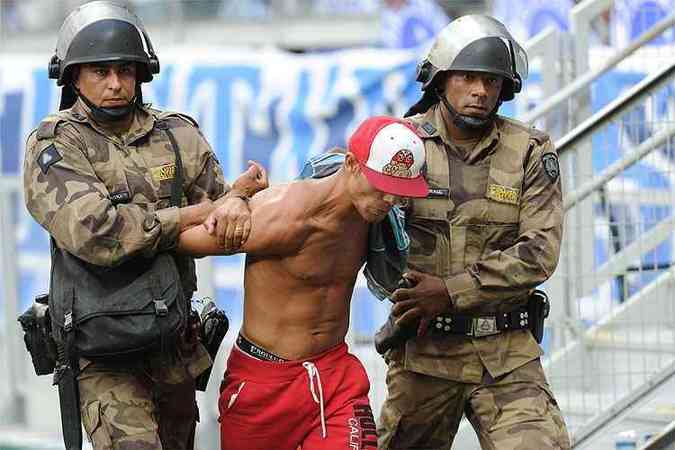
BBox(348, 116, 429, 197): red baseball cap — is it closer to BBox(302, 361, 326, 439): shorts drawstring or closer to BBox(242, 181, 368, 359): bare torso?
BBox(242, 181, 368, 359): bare torso

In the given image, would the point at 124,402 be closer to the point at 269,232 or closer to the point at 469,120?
the point at 269,232

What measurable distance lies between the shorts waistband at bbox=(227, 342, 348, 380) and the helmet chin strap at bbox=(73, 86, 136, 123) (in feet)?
3.27

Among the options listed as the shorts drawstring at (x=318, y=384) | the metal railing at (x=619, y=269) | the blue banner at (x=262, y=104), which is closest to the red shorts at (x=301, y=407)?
the shorts drawstring at (x=318, y=384)

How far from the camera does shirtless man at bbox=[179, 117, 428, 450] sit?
559 centimetres

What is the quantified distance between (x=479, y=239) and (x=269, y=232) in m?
0.98

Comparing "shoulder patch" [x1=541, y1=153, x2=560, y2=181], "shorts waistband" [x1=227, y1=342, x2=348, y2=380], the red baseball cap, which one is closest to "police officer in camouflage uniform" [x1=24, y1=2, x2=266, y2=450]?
"shorts waistband" [x1=227, y1=342, x2=348, y2=380]

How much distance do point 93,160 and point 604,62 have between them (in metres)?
3.91

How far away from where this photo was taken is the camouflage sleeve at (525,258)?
235 inches

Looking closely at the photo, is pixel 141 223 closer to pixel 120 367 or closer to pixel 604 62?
pixel 120 367

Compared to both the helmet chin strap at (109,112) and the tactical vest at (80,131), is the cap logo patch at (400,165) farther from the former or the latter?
the helmet chin strap at (109,112)

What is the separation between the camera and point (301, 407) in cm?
571

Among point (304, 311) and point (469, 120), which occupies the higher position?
point (469, 120)

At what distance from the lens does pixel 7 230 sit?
1129 cm

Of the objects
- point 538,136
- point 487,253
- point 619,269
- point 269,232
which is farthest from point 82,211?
point 619,269
